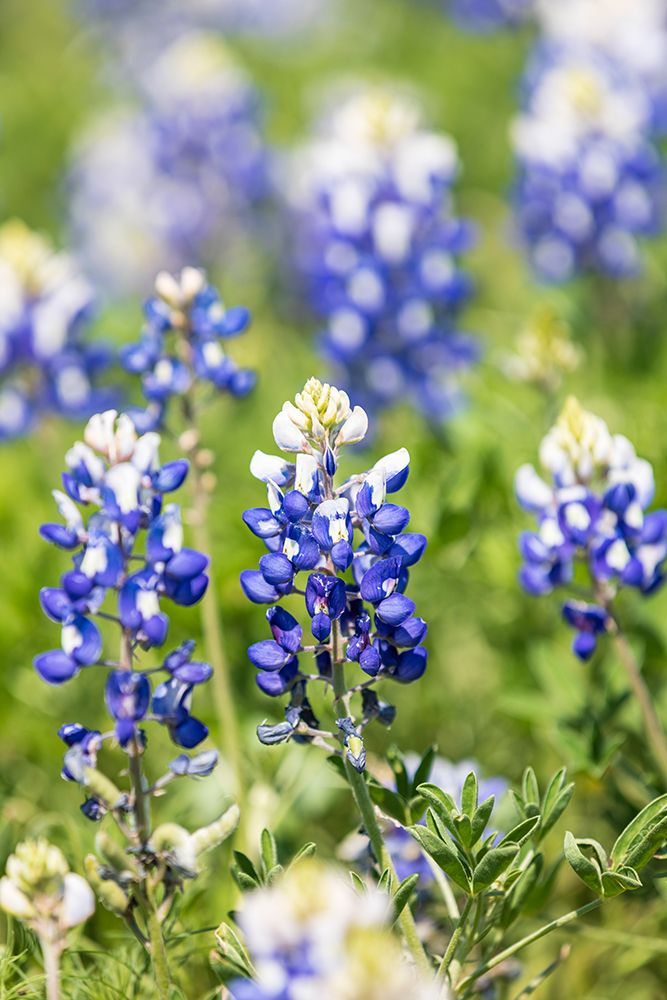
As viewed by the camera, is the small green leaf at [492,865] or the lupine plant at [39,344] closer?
the small green leaf at [492,865]

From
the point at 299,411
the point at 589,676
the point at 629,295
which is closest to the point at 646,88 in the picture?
the point at 629,295

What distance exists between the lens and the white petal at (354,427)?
1865mm

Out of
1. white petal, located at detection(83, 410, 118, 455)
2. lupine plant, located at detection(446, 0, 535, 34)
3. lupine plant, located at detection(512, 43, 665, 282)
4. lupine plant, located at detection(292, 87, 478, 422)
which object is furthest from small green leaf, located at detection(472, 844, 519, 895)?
lupine plant, located at detection(446, 0, 535, 34)

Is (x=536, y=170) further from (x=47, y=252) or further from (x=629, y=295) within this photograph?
(x=47, y=252)

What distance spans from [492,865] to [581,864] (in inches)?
5.7

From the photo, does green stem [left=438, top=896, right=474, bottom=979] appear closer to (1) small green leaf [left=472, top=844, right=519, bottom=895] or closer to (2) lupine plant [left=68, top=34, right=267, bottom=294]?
(1) small green leaf [left=472, top=844, right=519, bottom=895]

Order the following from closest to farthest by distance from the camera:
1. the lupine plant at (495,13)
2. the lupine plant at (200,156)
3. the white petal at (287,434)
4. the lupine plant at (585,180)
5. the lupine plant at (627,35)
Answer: the white petal at (287,434), the lupine plant at (585,180), the lupine plant at (627,35), the lupine plant at (200,156), the lupine plant at (495,13)

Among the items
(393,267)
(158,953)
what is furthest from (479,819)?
(393,267)

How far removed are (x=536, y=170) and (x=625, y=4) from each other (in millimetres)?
1844

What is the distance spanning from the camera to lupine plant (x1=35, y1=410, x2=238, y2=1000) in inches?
71.3

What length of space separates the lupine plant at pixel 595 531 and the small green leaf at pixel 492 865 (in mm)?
618

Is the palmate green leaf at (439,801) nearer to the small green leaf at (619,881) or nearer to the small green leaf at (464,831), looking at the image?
the small green leaf at (464,831)

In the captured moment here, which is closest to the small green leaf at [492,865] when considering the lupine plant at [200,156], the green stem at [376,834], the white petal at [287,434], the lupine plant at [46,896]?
the green stem at [376,834]

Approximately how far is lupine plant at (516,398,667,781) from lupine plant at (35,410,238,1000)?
2.50 ft
